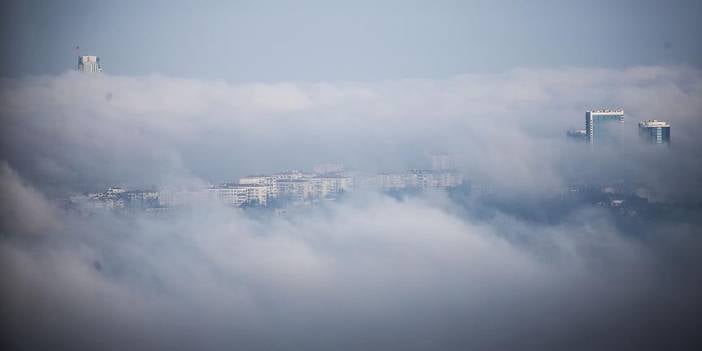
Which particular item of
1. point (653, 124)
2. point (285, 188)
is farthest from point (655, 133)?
point (285, 188)

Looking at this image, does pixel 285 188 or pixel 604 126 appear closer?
pixel 285 188

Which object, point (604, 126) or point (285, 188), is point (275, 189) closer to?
point (285, 188)

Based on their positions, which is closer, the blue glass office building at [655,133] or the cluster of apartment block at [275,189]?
the cluster of apartment block at [275,189]

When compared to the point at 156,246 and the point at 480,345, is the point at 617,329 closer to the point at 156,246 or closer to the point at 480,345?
the point at 480,345

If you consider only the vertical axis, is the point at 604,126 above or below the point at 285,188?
above

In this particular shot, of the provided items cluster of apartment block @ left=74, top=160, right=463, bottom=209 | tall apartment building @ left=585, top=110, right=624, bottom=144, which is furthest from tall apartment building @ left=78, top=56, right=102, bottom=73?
tall apartment building @ left=585, top=110, right=624, bottom=144

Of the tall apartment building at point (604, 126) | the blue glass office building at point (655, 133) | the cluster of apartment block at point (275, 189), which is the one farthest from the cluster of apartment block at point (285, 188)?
the blue glass office building at point (655, 133)

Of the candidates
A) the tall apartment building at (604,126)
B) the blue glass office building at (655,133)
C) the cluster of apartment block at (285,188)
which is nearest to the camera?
the cluster of apartment block at (285,188)

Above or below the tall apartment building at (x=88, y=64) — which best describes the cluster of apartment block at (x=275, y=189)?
below

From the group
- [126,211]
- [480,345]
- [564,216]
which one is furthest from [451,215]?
[126,211]

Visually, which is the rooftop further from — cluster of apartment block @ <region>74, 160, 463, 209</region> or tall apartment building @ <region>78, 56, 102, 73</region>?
tall apartment building @ <region>78, 56, 102, 73</region>

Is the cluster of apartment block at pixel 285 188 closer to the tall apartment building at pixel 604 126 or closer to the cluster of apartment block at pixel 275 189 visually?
the cluster of apartment block at pixel 275 189
